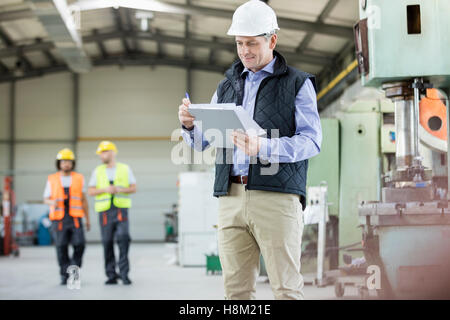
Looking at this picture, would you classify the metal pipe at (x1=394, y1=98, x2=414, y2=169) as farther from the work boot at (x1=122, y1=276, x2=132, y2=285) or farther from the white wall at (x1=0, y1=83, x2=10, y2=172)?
the white wall at (x1=0, y1=83, x2=10, y2=172)

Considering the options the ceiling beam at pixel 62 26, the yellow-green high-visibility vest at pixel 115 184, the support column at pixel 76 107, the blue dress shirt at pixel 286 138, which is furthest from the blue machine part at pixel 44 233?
the blue dress shirt at pixel 286 138

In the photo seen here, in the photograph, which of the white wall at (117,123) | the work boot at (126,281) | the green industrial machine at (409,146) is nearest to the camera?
the green industrial machine at (409,146)

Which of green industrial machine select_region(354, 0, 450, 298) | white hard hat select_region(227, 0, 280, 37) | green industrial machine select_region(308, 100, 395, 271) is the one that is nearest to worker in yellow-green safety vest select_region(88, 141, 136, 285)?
green industrial machine select_region(308, 100, 395, 271)

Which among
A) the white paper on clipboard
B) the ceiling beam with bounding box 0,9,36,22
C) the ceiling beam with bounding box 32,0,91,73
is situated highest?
the ceiling beam with bounding box 0,9,36,22

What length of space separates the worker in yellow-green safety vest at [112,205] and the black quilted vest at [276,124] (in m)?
4.11

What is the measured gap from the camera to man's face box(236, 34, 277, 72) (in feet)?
6.82

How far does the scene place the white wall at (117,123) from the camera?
15969 millimetres

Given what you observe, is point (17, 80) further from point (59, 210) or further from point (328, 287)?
point (328, 287)

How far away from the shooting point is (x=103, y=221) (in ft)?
20.1

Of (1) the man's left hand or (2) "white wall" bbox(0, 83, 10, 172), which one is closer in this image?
(1) the man's left hand

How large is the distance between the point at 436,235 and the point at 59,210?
424cm

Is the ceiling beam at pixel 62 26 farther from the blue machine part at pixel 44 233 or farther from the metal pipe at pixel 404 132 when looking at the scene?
the metal pipe at pixel 404 132

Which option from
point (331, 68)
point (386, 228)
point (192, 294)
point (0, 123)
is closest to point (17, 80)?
point (0, 123)
